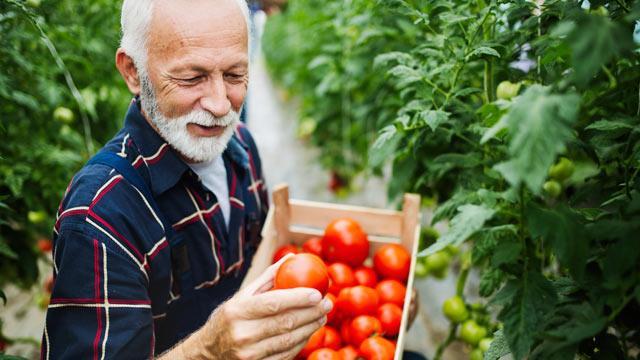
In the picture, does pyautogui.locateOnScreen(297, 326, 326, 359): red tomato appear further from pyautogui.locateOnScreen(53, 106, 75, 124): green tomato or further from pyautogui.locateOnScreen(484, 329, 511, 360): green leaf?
pyautogui.locateOnScreen(53, 106, 75, 124): green tomato

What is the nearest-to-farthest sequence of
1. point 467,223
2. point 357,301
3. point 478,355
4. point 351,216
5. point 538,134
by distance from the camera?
point 538,134, point 467,223, point 357,301, point 478,355, point 351,216

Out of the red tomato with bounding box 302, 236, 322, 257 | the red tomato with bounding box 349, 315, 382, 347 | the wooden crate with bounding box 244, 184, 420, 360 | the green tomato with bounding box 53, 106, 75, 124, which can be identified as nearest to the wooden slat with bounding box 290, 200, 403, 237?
the wooden crate with bounding box 244, 184, 420, 360

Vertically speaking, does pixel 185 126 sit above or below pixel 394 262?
above

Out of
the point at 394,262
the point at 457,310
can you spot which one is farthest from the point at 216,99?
the point at 457,310

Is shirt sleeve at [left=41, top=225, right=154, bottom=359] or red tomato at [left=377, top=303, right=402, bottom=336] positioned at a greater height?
shirt sleeve at [left=41, top=225, right=154, bottom=359]

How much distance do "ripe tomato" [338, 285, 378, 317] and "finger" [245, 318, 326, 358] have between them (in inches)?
16.3

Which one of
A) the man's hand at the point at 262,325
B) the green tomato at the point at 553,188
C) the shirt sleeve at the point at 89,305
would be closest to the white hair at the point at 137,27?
the shirt sleeve at the point at 89,305

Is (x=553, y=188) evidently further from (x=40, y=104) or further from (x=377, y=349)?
(x=40, y=104)

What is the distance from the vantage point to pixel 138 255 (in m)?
1.42

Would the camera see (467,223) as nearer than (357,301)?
Yes

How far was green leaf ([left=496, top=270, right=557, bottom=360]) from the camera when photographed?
3.14 feet

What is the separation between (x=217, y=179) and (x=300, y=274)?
26.4 inches

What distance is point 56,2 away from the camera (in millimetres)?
2346

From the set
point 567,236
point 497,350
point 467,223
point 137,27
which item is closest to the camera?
point 567,236
